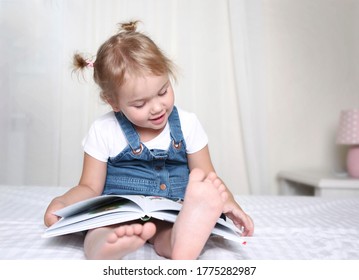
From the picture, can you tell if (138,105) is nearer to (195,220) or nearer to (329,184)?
→ (195,220)

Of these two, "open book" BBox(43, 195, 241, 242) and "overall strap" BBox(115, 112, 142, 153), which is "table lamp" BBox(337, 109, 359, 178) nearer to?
"overall strap" BBox(115, 112, 142, 153)

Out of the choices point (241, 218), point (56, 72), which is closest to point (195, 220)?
point (241, 218)

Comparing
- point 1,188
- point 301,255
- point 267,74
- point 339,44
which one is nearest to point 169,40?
point 267,74

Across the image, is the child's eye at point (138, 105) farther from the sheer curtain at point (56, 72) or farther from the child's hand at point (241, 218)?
the sheer curtain at point (56, 72)

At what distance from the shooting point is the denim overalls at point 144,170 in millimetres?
1178

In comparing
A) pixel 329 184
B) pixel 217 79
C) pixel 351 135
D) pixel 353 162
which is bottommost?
pixel 329 184

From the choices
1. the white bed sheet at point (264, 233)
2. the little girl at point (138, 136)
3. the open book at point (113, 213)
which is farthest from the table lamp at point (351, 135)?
the open book at point (113, 213)

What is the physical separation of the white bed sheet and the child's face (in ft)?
1.03

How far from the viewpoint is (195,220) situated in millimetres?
762

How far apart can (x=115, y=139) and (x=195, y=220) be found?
493mm

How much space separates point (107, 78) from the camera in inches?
44.1

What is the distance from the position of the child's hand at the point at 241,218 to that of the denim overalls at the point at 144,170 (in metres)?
0.21

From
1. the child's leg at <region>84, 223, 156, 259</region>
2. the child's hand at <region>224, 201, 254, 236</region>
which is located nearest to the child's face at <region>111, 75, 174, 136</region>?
the child's hand at <region>224, 201, 254, 236</region>
